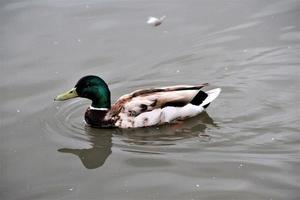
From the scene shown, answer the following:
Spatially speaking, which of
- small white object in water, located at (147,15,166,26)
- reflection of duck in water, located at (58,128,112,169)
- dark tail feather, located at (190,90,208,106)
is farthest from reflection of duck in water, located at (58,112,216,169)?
small white object in water, located at (147,15,166,26)

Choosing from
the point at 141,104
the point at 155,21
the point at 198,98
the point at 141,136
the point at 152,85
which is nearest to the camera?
the point at 141,136

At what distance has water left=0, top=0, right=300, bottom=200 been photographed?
659 centimetres

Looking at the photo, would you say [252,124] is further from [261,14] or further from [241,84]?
[261,14]

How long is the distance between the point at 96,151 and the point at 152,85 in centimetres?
174

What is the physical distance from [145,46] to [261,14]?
205 centimetres

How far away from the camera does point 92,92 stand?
8.27 meters

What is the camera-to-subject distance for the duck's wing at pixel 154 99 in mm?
7938

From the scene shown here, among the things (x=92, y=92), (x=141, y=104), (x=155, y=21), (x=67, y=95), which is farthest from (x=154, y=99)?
(x=155, y=21)

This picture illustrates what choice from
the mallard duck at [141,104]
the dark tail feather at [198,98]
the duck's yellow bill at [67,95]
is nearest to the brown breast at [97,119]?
the mallard duck at [141,104]

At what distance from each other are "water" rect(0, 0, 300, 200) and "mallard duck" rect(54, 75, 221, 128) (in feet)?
0.45

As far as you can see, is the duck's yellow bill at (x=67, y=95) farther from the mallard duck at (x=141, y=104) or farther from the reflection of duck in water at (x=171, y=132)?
the reflection of duck in water at (x=171, y=132)

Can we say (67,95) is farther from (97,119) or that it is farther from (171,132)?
(171,132)

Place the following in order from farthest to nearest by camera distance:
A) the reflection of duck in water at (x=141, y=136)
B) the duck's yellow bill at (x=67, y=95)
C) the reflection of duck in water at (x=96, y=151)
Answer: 1. the duck's yellow bill at (x=67, y=95)
2. the reflection of duck in water at (x=141, y=136)
3. the reflection of duck in water at (x=96, y=151)

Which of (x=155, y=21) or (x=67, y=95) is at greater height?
(x=155, y=21)
